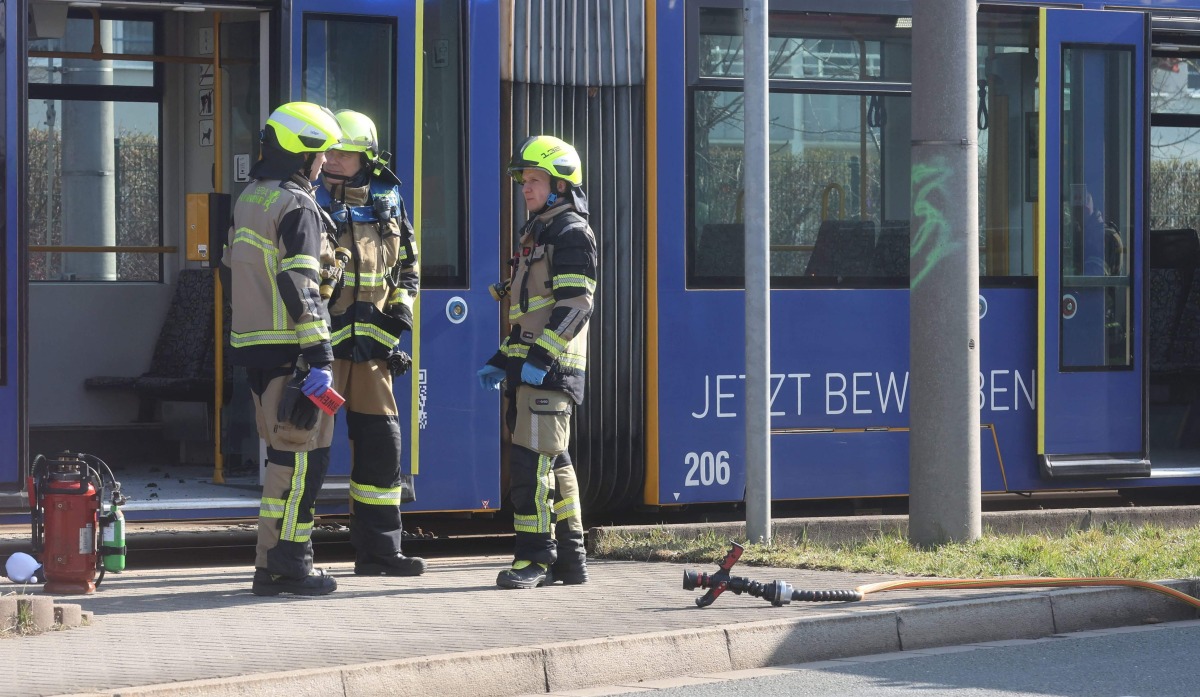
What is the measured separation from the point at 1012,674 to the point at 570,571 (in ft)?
7.35

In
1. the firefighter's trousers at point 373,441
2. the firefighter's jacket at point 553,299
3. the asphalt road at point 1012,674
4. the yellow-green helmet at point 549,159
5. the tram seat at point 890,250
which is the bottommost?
the asphalt road at point 1012,674

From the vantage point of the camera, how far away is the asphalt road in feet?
19.0

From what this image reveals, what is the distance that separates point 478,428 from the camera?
911cm

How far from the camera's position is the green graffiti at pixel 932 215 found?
28.4 feet

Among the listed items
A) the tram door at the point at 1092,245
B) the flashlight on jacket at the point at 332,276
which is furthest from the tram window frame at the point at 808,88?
the flashlight on jacket at the point at 332,276

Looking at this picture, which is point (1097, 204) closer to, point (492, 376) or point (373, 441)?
point (492, 376)

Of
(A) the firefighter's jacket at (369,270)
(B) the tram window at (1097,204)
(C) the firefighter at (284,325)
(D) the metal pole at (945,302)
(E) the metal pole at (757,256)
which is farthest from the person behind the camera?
(B) the tram window at (1097,204)

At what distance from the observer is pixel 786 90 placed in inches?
379

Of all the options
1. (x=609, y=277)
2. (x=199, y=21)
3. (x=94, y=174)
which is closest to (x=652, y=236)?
(x=609, y=277)

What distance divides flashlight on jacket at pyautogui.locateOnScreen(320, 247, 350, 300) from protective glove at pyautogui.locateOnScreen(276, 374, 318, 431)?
1.42ft

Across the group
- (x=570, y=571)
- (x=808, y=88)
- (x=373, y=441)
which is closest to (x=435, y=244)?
(x=373, y=441)

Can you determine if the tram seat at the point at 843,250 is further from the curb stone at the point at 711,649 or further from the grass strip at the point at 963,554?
the curb stone at the point at 711,649

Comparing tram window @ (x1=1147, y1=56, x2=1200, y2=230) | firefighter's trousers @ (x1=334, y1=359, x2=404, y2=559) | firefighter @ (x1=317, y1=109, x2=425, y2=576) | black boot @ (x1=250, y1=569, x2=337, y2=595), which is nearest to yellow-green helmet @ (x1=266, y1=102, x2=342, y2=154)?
firefighter @ (x1=317, y1=109, x2=425, y2=576)

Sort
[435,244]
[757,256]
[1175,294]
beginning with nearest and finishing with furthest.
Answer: [757,256]
[435,244]
[1175,294]
